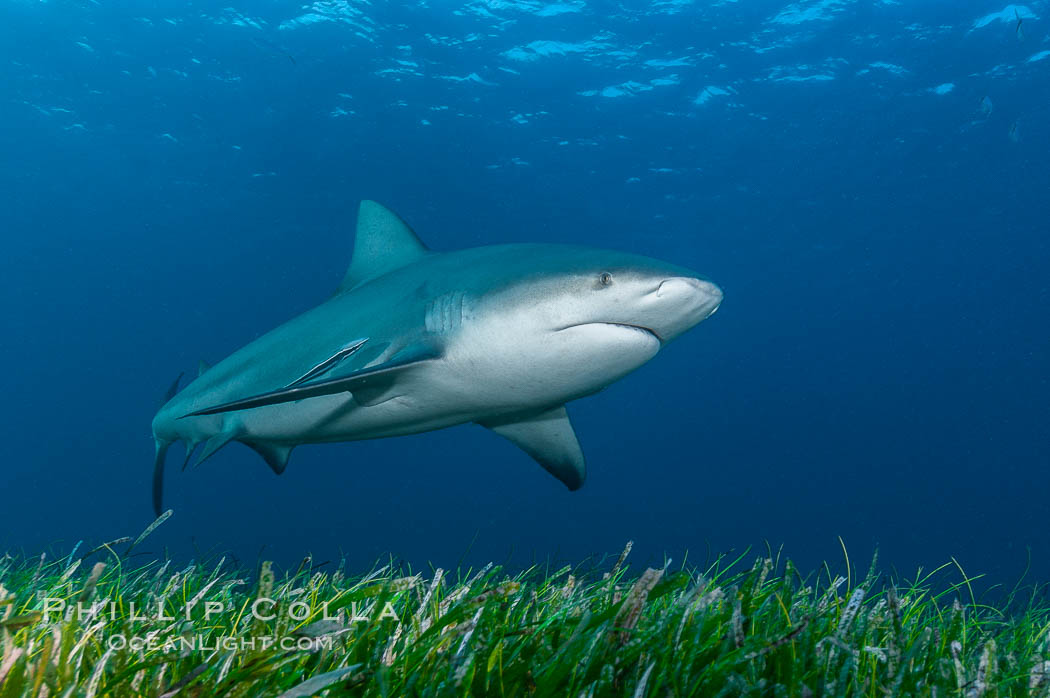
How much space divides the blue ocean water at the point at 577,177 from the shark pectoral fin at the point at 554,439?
49.8 inches

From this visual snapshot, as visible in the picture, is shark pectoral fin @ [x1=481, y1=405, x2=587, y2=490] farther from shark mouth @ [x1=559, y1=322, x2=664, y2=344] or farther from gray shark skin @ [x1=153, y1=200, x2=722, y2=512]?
shark mouth @ [x1=559, y1=322, x2=664, y2=344]

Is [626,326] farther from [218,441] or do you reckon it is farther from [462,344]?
[218,441]

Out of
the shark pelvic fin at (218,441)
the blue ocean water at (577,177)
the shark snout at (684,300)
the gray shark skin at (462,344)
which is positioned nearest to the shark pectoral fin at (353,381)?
the gray shark skin at (462,344)

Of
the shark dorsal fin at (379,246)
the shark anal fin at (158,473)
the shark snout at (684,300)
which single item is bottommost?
the shark anal fin at (158,473)

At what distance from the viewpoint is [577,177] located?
34.2 meters

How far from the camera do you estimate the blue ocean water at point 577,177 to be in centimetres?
2536

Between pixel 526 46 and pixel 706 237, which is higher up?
pixel 526 46

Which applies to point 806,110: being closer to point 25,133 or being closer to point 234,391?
point 234,391

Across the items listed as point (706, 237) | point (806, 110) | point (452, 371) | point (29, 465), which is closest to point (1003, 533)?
point (706, 237)

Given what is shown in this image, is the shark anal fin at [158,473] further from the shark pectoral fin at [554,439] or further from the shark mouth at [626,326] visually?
the shark mouth at [626,326]

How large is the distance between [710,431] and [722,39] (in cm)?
7938

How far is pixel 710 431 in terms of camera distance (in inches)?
3802

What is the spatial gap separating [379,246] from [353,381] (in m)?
2.32

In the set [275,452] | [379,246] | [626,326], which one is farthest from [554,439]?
[275,452]
